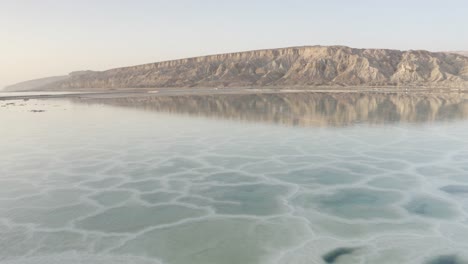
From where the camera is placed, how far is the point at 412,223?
8516 mm

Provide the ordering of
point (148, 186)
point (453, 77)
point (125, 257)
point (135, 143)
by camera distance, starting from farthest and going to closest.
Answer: point (453, 77) < point (135, 143) < point (148, 186) < point (125, 257)

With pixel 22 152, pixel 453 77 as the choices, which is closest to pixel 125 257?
pixel 22 152

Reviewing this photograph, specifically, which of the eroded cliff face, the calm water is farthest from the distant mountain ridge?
the calm water

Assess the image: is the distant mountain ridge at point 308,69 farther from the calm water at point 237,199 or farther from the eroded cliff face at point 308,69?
the calm water at point 237,199

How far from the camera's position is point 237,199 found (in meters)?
10.2

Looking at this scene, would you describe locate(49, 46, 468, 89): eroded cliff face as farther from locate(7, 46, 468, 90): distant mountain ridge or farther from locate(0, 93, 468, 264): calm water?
locate(0, 93, 468, 264): calm water

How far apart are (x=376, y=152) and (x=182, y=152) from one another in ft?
27.1

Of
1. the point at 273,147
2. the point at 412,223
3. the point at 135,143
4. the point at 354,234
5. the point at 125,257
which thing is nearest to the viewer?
the point at 125,257

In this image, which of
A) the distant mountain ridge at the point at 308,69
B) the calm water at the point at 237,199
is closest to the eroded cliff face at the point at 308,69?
the distant mountain ridge at the point at 308,69

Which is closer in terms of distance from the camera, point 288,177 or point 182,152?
point 288,177

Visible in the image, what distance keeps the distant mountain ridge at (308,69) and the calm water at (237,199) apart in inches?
3720

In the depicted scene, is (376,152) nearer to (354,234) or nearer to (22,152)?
(354,234)

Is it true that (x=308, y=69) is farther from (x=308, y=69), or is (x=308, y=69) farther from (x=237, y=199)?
(x=237, y=199)

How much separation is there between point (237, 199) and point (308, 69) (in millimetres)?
128222
